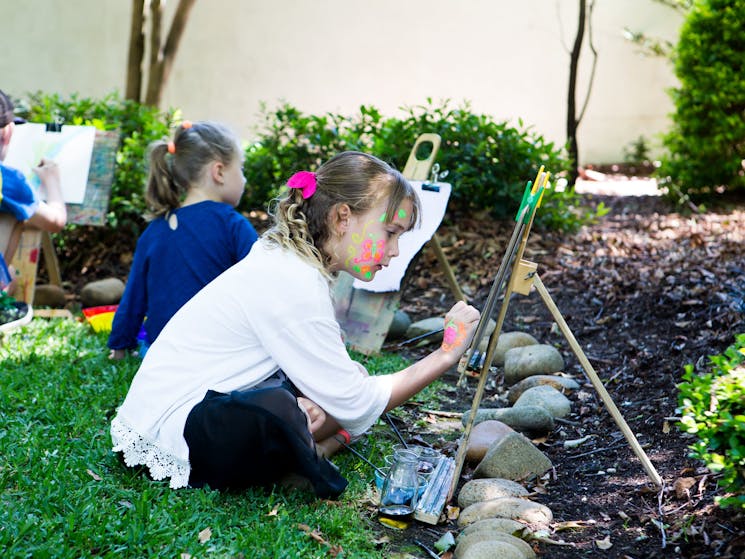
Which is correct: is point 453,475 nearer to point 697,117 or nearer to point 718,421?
point 718,421

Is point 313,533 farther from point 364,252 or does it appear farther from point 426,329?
point 426,329

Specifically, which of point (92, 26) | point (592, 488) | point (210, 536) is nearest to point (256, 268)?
point (210, 536)

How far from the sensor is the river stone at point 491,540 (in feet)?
8.14

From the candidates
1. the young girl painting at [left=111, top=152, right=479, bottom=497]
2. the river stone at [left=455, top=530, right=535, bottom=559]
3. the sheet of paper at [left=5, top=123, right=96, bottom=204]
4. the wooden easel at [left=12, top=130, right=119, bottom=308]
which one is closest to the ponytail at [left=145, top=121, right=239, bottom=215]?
the young girl painting at [left=111, top=152, right=479, bottom=497]

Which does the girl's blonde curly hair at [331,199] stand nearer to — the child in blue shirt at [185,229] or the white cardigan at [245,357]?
the white cardigan at [245,357]

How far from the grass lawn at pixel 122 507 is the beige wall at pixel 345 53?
694 cm

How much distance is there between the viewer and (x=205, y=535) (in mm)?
2570

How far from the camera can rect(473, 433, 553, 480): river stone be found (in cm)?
316

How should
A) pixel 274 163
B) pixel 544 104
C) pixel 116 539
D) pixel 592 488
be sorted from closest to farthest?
pixel 116 539 → pixel 592 488 → pixel 274 163 → pixel 544 104

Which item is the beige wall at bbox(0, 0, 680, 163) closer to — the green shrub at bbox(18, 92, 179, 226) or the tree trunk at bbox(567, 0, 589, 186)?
the tree trunk at bbox(567, 0, 589, 186)

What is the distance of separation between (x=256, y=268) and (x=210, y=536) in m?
0.89

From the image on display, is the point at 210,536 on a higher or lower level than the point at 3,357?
higher

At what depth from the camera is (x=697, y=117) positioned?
7492 millimetres

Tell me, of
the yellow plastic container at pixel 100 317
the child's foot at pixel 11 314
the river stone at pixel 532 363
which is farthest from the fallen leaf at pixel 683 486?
the child's foot at pixel 11 314
